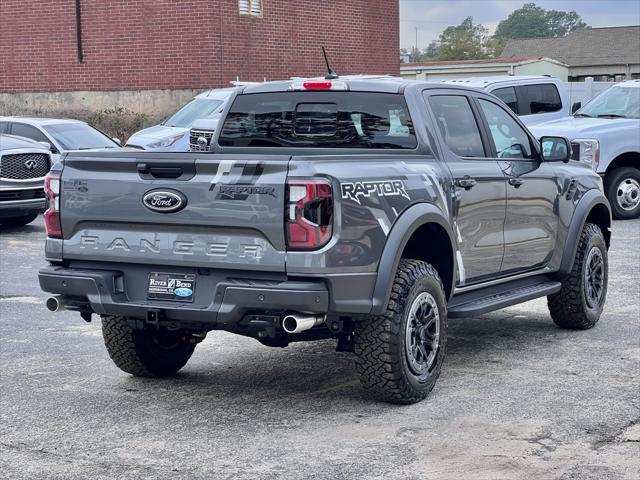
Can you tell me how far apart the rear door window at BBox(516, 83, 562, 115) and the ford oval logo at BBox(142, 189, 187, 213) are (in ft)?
44.8

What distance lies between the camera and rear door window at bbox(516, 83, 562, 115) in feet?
63.3

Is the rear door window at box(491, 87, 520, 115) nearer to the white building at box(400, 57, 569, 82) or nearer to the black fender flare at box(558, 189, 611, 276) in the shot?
the black fender flare at box(558, 189, 611, 276)

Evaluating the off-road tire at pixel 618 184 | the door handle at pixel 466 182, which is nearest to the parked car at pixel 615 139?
the off-road tire at pixel 618 184

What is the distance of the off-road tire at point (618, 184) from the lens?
1708 cm

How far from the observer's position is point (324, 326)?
6629 millimetres

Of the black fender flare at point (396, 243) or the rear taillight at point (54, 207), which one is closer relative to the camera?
the black fender flare at point (396, 243)

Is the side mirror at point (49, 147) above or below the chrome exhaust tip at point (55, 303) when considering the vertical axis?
above

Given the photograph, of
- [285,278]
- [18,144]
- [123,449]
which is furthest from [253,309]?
[18,144]

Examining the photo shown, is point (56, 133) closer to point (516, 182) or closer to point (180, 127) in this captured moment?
point (180, 127)

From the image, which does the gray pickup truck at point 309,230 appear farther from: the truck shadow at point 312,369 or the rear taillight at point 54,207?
the truck shadow at point 312,369

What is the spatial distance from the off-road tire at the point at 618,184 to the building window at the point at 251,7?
1251 cm

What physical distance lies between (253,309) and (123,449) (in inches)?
39.1

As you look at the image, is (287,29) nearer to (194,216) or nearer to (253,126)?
(253,126)

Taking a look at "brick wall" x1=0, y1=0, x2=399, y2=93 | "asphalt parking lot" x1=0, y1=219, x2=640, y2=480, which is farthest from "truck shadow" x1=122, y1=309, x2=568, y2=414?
"brick wall" x1=0, y1=0, x2=399, y2=93
